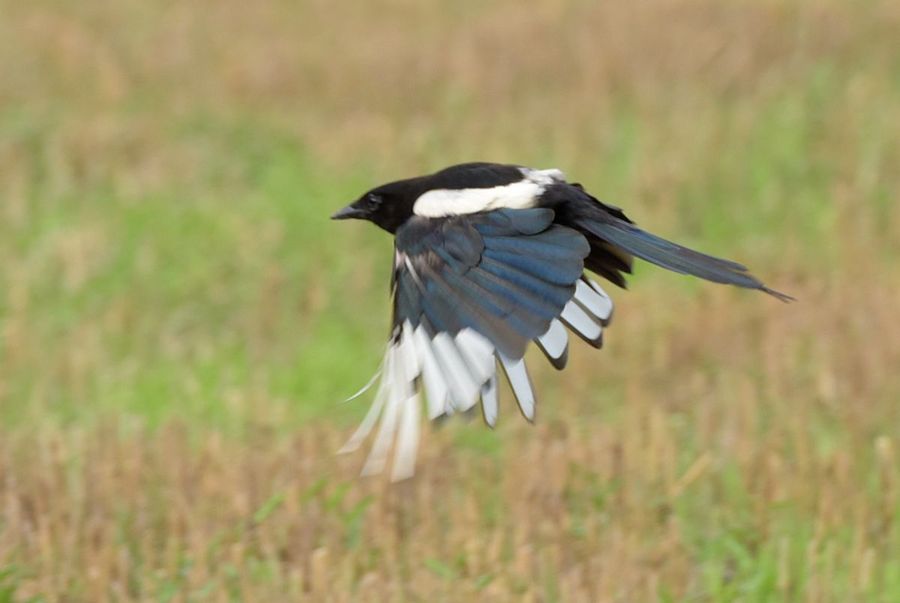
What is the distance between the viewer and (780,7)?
8453mm

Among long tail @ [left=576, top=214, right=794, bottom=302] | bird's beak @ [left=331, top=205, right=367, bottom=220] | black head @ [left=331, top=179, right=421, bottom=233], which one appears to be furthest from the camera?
bird's beak @ [left=331, top=205, right=367, bottom=220]

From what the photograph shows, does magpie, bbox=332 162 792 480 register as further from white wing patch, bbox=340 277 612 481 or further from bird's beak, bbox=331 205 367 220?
bird's beak, bbox=331 205 367 220

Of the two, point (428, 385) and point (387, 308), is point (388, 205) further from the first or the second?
point (387, 308)

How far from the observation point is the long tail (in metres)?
3.45

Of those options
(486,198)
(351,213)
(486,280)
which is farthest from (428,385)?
(351,213)

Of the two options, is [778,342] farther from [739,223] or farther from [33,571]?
[33,571]

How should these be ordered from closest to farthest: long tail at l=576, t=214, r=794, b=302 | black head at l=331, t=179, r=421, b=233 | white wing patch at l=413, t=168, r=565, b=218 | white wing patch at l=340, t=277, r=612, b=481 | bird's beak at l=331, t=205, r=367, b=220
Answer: white wing patch at l=340, t=277, r=612, b=481
long tail at l=576, t=214, r=794, b=302
white wing patch at l=413, t=168, r=565, b=218
black head at l=331, t=179, r=421, b=233
bird's beak at l=331, t=205, r=367, b=220

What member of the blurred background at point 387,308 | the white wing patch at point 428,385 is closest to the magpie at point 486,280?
the white wing patch at point 428,385

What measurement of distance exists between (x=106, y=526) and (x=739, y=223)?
3693 mm

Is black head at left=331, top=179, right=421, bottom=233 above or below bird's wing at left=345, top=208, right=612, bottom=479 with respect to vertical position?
above

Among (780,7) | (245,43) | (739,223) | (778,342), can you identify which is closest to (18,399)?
(778,342)

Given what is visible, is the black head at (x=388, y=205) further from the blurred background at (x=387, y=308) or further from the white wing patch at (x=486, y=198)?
the blurred background at (x=387, y=308)

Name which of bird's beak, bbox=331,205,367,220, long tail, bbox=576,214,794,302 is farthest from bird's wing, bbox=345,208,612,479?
bird's beak, bbox=331,205,367,220

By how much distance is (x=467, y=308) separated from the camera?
344 cm
